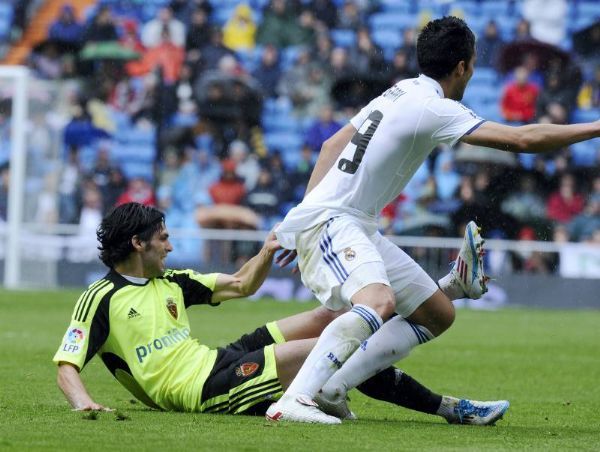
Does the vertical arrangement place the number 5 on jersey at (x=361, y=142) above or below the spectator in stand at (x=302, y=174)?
above

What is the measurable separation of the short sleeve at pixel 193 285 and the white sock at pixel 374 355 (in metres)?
0.86

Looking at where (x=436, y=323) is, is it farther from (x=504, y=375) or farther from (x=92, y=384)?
(x=504, y=375)

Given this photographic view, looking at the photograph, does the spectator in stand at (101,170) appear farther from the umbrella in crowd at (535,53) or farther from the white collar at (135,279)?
the white collar at (135,279)

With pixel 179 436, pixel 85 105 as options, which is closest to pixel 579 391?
pixel 179 436

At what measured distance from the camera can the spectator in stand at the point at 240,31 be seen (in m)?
25.2

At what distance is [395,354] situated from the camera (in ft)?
22.0

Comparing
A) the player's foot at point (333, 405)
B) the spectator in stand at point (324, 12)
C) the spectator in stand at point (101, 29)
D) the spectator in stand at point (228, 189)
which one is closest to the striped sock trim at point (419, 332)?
the player's foot at point (333, 405)

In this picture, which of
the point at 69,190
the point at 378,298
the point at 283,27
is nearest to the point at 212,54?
the point at 283,27

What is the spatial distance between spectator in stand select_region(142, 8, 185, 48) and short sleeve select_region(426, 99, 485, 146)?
19.1 metres

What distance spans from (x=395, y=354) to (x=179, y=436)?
1594 mm

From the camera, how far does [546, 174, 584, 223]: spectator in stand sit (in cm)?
2061

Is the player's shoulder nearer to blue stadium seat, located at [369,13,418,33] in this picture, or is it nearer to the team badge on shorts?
the team badge on shorts

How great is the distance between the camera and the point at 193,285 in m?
6.83

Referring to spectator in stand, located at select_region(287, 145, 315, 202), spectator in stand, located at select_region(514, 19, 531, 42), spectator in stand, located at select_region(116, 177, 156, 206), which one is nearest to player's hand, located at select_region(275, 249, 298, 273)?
spectator in stand, located at select_region(287, 145, 315, 202)
